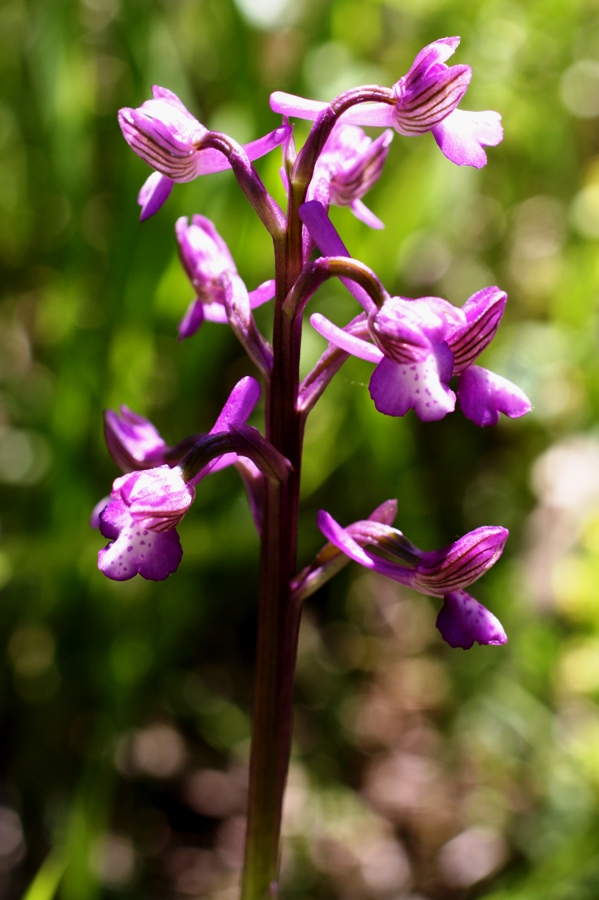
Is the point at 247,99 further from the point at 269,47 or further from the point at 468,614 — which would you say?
the point at 468,614

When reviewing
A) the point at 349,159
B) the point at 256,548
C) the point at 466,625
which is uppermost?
the point at 349,159

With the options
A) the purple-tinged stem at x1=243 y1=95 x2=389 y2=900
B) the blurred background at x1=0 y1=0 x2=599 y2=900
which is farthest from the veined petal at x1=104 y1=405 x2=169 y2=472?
the blurred background at x1=0 y1=0 x2=599 y2=900

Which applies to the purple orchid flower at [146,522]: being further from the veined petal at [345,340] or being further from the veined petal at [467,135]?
the veined petal at [467,135]

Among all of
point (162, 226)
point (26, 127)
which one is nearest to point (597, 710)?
point (162, 226)

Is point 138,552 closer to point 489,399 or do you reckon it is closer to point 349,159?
point 489,399

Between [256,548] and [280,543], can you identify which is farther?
[256,548]

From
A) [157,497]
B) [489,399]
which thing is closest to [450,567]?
[489,399]

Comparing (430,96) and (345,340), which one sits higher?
(430,96)
